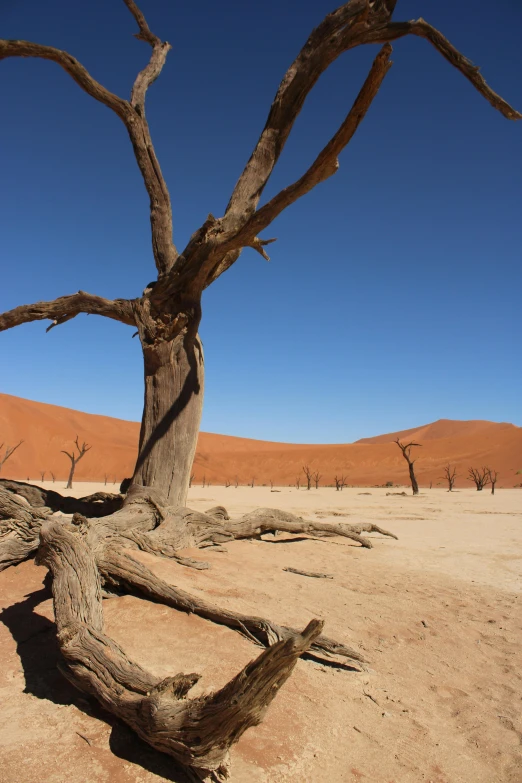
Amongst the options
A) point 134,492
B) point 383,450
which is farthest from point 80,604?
point 383,450

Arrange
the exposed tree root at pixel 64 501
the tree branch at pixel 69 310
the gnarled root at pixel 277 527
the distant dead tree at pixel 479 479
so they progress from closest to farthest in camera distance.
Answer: the exposed tree root at pixel 64 501
the tree branch at pixel 69 310
the gnarled root at pixel 277 527
the distant dead tree at pixel 479 479

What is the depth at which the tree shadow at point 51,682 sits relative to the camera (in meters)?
1.89

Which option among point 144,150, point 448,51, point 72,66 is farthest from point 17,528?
point 448,51

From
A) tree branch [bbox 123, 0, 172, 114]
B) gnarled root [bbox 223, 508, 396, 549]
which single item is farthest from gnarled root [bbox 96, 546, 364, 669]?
tree branch [bbox 123, 0, 172, 114]

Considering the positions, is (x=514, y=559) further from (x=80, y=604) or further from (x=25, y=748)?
(x=25, y=748)

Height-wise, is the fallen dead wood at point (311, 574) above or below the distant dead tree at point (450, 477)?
below

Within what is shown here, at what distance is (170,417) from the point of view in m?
5.37

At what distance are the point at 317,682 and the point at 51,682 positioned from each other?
4.67 ft

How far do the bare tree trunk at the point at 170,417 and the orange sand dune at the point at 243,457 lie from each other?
35.3m

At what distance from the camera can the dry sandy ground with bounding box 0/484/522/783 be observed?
196 cm

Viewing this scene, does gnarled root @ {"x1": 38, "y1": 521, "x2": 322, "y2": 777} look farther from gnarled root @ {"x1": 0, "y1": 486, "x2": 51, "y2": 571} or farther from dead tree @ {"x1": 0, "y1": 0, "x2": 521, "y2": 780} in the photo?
gnarled root @ {"x1": 0, "y1": 486, "x2": 51, "y2": 571}

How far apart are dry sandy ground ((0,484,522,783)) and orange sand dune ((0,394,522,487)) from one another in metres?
36.3

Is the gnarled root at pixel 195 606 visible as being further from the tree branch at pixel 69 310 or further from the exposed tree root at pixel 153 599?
the tree branch at pixel 69 310

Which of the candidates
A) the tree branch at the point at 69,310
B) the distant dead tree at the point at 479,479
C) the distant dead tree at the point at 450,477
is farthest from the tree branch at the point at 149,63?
the distant dead tree at the point at 479,479
